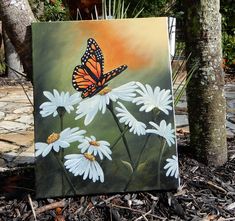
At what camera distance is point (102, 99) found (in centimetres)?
216

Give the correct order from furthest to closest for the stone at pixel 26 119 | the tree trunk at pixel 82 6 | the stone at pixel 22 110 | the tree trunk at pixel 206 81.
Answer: the stone at pixel 22 110, the stone at pixel 26 119, the tree trunk at pixel 82 6, the tree trunk at pixel 206 81

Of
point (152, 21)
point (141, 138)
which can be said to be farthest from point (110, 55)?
point (141, 138)

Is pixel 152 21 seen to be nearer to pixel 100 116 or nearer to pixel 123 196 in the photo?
pixel 100 116

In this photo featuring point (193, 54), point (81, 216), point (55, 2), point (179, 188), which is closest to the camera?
point (81, 216)

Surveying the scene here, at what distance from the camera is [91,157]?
7.08 ft

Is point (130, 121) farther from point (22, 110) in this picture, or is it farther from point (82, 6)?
point (22, 110)

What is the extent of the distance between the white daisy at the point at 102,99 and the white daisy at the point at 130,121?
5cm

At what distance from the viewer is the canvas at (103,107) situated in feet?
7.02

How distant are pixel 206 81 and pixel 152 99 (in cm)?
46

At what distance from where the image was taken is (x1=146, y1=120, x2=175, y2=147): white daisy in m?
2.19

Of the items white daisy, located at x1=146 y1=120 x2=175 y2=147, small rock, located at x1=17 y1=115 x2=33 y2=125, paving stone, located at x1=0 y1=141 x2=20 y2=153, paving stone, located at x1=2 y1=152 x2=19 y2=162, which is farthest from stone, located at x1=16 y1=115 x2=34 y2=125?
white daisy, located at x1=146 y1=120 x2=175 y2=147

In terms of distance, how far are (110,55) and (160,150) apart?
20.2 inches

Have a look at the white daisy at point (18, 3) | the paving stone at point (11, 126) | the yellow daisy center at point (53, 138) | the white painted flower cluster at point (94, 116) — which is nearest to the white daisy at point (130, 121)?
the white painted flower cluster at point (94, 116)

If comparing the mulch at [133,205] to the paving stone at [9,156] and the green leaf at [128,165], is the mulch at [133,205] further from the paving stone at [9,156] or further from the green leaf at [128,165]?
the paving stone at [9,156]
